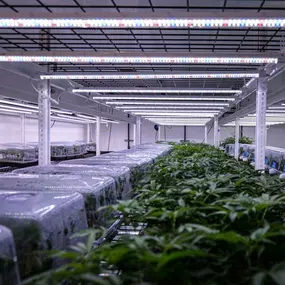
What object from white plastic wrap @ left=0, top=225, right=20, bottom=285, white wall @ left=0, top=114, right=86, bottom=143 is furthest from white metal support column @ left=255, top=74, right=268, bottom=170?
white wall @ left=0, top=114, right=86, bottom=143

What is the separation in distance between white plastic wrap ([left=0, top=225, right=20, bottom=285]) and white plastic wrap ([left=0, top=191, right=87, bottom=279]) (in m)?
0.06

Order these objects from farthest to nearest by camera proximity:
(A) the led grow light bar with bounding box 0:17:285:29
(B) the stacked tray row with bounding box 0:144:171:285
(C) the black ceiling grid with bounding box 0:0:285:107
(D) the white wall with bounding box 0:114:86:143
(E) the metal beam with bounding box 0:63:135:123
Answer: (D) the white wall with bounding box 0:114:86:143
(E) the metal beam with bounding box 0:63:135:123
(C) the black ceiling grid with bounding box 0:0:285:107
(A) the led grow light bar with bounding box 0:17:285:29
(B) the stacked tray row with bounding box 0:144:171:285

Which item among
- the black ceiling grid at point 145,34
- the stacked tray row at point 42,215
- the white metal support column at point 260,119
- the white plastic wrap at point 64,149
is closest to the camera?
the stacked tray row at point 42,215

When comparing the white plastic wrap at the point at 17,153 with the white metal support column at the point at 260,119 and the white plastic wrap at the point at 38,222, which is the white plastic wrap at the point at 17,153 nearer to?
the white metal support column at the point at 260,119

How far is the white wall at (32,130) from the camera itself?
1482 centimetres

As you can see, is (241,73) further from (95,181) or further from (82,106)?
(82,106)

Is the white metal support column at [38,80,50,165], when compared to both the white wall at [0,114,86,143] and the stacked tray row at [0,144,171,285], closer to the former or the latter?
the stacked tray row at [0,144,171,285]

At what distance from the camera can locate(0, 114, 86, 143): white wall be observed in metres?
14.8

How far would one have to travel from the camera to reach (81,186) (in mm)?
2102

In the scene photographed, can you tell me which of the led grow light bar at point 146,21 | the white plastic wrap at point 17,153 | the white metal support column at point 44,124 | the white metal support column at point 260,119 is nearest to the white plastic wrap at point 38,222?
the led grow light bar at point 146,21

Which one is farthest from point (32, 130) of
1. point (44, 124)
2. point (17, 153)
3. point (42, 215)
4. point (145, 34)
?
point (42, 215)

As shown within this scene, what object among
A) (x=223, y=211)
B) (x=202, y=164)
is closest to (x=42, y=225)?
(x=223, y=211)

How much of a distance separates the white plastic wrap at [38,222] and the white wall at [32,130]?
14104 mm

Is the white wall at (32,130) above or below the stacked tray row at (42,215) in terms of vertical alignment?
above
